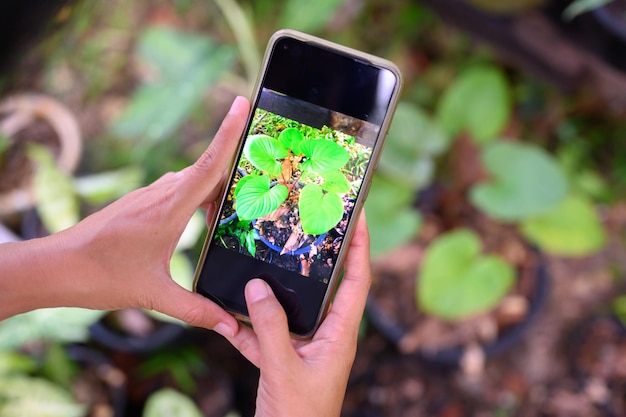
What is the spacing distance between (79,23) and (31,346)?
70 centimetres

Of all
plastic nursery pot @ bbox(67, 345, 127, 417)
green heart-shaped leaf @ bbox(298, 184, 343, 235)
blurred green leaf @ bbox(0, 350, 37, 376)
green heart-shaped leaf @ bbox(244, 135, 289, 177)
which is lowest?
plastic nursery pot @ bbox(67, 345, 127, 417)

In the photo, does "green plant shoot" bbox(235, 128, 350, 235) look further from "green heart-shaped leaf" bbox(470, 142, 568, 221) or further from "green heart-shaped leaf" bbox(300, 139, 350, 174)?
"green heart-shaped leaf" bbox(470, 142, 568, 221)

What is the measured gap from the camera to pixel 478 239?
121cm

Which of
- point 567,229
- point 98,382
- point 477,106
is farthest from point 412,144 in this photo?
point 98,382

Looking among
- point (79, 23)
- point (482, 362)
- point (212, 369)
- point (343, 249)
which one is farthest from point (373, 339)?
point (79, 23)

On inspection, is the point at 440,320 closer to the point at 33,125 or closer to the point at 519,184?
the point at 519,184

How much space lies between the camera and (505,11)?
46.9 inches

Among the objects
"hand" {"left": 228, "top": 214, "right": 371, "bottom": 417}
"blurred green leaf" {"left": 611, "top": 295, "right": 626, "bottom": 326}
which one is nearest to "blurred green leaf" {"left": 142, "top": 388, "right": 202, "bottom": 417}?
"hand" {"left": 228, "top": 214, "right": 371, "bottom": 417}

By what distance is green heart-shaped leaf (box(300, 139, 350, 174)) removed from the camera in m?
0.72

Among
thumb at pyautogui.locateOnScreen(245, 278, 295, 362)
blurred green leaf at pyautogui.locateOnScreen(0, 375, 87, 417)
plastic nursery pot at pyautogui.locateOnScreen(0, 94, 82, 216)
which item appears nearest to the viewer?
thumb at pyautogui.locateOnScreen(245, 278, 295, 362)

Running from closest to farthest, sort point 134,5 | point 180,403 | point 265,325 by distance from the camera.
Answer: point 265,325
point 180,403
point 134,5

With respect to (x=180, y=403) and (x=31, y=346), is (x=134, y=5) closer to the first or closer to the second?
(x=31, y=346)

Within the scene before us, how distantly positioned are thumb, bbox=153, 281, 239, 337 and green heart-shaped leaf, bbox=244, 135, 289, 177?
18cm

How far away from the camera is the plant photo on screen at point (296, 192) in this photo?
72 cm
